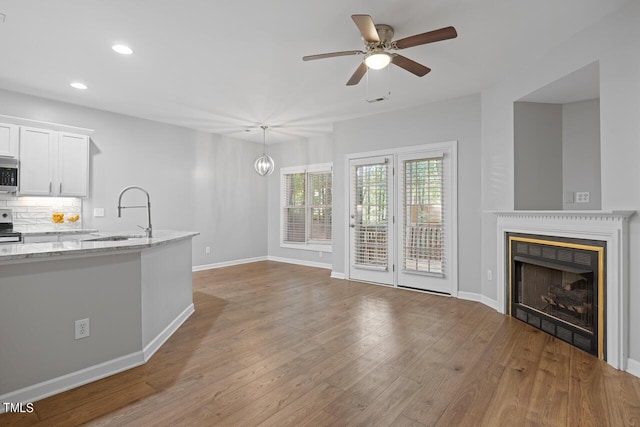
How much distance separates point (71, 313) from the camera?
84.5 inches

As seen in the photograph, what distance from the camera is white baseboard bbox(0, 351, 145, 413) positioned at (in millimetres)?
1938

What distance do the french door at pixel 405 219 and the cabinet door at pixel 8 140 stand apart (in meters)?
4.62

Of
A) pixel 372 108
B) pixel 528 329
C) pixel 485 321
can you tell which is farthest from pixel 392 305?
pixel 372 108

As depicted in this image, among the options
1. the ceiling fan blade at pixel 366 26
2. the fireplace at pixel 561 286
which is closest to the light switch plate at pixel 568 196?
the fireplace at pixel 561 286

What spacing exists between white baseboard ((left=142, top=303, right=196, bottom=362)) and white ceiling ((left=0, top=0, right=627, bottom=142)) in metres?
2.67

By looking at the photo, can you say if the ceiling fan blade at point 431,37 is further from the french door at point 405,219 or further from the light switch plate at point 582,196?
the light switch plate at point 582,196

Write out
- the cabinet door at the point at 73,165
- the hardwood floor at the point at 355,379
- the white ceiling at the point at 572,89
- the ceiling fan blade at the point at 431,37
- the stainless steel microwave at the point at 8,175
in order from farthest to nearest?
the cabinet door at the point at 73,165 < the stainless steel microwave at the point at 8,175 < the white ceiling at the point at 572,89 < the ceiling fan blade at the point at 431,37 < the hardwood floor at the point at 355,379

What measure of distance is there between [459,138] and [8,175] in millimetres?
5735

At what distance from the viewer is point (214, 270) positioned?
254 inches

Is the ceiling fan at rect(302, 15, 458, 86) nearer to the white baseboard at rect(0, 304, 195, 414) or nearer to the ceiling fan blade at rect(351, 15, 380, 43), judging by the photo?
the ceiling fan blade at rect(351, 15, 380, 43)

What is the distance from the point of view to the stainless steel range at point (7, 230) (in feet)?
12.5

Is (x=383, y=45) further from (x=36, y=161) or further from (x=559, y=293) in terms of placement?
(x=36, y=161)

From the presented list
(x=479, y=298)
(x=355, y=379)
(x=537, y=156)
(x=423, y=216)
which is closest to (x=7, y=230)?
(x=355, y=379)

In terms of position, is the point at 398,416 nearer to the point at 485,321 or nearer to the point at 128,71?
the point at 485,321
